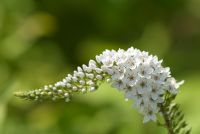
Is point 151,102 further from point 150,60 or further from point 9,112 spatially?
point 9,112

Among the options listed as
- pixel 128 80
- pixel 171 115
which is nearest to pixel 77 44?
pixel 171 115

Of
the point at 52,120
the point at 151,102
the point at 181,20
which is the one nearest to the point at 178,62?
the point at 181,20

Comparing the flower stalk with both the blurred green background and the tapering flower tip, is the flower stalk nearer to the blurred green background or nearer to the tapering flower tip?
the tapering flower tip

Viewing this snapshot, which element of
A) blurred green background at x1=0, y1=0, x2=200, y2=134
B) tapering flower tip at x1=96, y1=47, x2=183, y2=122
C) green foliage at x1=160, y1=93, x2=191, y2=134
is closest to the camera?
tapering flower tip at x1=96, y1=47, x2=183, y2=122

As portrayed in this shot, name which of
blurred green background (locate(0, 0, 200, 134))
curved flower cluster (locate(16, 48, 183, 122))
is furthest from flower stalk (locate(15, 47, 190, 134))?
blurred green background (locate(0, 0, 200, 134))

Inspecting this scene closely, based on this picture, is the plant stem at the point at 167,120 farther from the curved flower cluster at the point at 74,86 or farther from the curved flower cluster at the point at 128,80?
the curved flower cluster at the point at 74,86

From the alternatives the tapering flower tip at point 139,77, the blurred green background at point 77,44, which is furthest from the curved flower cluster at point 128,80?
the blurred green background at point 77,44

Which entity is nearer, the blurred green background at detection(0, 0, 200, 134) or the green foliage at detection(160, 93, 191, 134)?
the green foliage at detection(160, 93, 191, 134)
